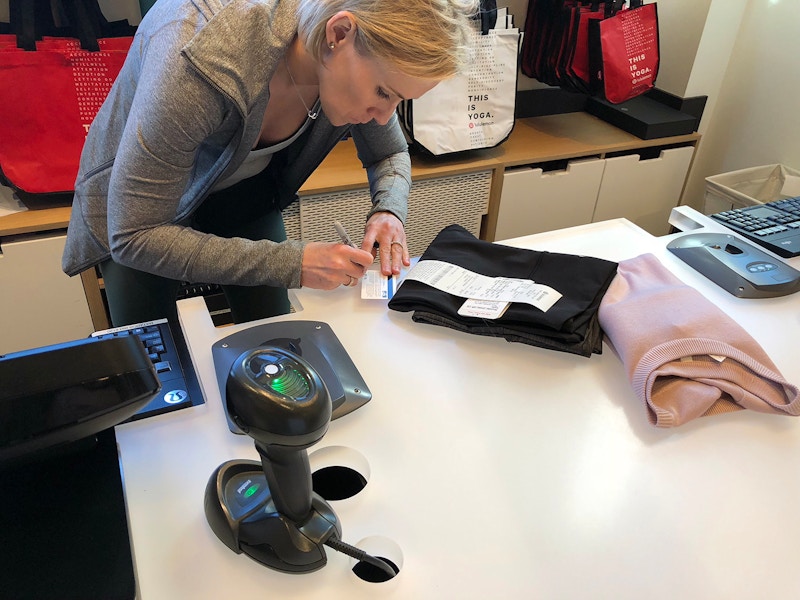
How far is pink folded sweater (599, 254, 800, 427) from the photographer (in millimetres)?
888

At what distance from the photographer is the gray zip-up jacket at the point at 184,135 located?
85 centimetres

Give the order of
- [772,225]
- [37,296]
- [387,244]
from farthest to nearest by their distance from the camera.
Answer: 1. [37,296]
2. [772,225]
3. [387,244]

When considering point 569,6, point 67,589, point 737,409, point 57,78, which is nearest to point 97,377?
point 67,589

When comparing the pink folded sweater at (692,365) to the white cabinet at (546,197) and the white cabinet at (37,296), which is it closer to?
the white cabinet at (546,197)

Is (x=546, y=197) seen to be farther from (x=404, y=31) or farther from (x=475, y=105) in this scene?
(x=404, y=31)

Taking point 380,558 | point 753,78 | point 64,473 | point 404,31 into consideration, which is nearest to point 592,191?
point 753,78

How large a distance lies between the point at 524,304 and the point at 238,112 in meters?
0.52

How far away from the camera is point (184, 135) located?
87cm

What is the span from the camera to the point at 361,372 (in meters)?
0.96

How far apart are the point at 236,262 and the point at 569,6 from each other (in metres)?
1.64

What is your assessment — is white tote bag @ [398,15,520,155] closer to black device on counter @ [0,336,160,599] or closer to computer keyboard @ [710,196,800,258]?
computer keyboard @ [710,196,800,258]

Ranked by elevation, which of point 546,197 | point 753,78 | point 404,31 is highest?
point 404,31

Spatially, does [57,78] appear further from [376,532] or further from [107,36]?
[376,532]

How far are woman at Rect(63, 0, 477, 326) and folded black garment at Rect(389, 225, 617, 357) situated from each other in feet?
0.32
